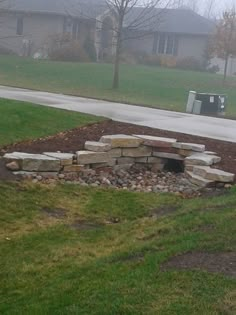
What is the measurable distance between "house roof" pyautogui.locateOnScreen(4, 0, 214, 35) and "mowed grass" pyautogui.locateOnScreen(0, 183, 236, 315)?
3555 cm

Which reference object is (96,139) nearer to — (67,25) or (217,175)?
(217,175)

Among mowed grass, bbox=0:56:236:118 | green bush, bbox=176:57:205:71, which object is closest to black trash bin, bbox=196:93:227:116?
mowed grass, bbox=0:56:236:118

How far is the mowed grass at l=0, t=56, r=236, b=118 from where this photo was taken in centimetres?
3311

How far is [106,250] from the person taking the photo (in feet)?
22.5

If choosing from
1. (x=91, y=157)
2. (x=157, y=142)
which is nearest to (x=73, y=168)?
(x=91, y=157)

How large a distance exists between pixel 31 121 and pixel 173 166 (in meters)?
2.92

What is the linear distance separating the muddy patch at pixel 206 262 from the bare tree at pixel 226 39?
1455 inches

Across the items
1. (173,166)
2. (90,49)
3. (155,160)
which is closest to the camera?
(155,160)

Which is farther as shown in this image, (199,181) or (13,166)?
(199,181)

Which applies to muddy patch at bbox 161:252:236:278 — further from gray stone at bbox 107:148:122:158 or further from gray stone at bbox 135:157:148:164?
gray stone at bbox 135:157:148:164

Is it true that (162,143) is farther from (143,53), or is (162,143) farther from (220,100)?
(143,53)

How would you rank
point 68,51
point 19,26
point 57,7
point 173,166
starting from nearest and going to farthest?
1. point 173,166
2. point 68,51
3. point 19,26
4. point 57,7

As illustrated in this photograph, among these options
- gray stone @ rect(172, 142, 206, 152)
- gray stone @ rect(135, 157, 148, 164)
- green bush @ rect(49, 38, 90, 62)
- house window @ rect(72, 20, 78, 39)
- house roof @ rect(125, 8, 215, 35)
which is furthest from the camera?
house roof @ rect(125, 8, 215, 35)

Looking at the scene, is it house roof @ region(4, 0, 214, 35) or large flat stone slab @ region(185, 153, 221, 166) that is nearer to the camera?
large flat stone slab @ region(185, 153, 221, 166)
